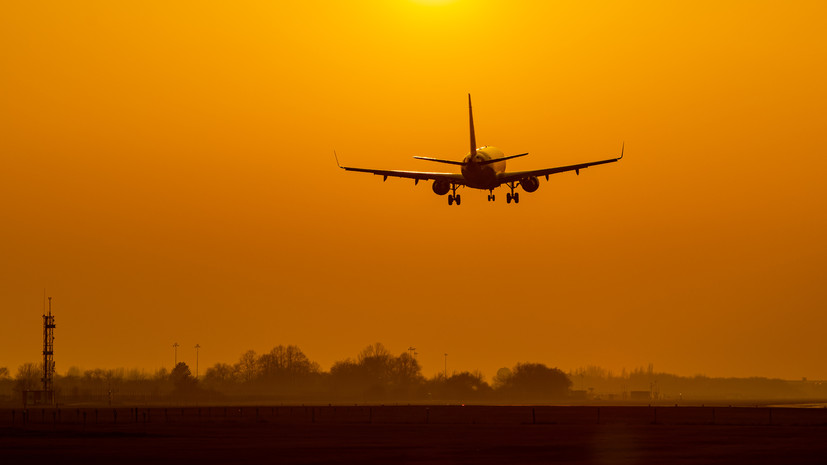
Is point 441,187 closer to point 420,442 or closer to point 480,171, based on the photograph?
point 480,171

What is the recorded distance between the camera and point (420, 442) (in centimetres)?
9944

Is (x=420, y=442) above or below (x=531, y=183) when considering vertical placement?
below

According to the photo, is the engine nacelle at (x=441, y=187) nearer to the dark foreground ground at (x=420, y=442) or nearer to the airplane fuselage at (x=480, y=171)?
the airplane fuselage at (x=480, y=171)

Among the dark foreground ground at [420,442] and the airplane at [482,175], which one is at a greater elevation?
the airplane at [482,175]

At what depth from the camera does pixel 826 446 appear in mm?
92062

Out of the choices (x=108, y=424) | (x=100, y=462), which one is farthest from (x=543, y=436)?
(x=108, y=424)

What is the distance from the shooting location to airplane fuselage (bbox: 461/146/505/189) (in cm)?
11444

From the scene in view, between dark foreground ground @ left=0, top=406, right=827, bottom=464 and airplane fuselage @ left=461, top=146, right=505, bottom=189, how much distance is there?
22784mm

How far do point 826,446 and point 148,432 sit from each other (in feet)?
198

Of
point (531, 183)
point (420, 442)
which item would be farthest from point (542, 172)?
point (420, 442)

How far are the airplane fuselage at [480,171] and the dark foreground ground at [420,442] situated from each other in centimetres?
2278

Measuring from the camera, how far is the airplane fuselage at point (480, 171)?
375 ft

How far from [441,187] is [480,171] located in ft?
16.0

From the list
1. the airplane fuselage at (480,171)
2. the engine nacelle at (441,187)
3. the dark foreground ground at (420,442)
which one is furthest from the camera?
the engine nacelle at (441,187)
